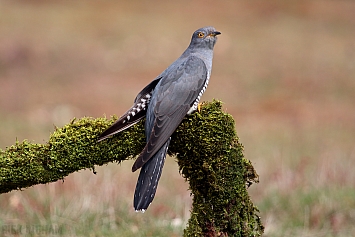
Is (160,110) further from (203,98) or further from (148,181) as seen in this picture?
(203,98)

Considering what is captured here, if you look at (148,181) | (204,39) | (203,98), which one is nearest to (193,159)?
(148,181)

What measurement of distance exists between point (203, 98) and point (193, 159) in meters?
12.0

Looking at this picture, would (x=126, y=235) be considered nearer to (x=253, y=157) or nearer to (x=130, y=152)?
(x=130, y=152)

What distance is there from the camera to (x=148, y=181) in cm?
402

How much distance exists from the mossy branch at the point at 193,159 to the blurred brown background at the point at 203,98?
129 centimetres

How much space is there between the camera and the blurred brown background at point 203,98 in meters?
6.24

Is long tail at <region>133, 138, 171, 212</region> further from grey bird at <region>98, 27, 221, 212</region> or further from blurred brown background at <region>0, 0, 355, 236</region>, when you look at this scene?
blurred brown background at <region>0, 0, 355, 236</region>

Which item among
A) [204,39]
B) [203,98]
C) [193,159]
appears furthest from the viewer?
[203,98]

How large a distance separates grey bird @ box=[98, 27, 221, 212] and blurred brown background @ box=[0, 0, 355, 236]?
1.40 metres

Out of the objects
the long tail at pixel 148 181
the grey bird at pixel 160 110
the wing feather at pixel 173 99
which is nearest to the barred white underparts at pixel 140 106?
the grey bird at pixel 160 110

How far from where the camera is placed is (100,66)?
825 inches

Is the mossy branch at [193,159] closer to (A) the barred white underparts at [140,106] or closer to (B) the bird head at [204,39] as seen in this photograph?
(A) the barred white underparts at [140,106]

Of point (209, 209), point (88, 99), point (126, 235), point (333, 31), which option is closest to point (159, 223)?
point (126, 235)

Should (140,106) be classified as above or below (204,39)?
below
